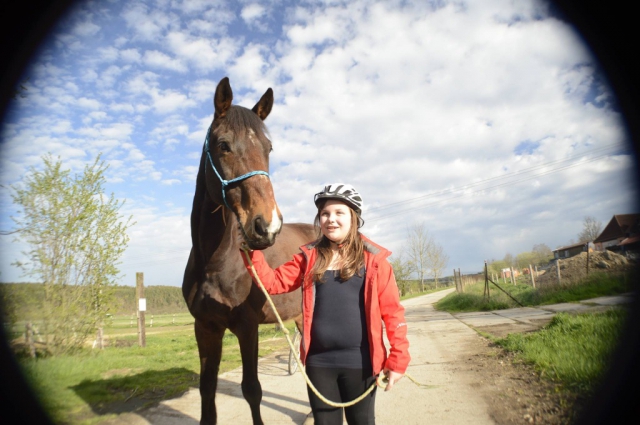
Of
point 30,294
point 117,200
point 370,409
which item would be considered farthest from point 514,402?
point 117,200

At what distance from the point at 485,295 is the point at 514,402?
14336mm

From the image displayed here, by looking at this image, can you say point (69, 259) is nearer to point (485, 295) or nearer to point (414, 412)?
point (414, 412)

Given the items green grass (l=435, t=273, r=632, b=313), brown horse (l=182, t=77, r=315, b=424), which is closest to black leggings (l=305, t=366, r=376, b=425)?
brown horse (l=182, t=77, r=315, b=424)

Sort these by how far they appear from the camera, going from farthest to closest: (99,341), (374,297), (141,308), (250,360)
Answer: (141,308) → (99,341) → (250,360) → (374,297)

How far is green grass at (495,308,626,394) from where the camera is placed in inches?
131

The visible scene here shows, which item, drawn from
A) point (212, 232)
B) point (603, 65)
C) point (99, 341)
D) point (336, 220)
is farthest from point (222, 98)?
point (99, 341)

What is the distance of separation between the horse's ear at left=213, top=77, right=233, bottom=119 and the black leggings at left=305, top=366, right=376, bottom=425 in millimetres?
2117

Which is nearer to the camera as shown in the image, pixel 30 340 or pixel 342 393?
pixel 342 393

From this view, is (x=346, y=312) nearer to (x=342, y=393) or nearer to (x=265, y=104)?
(x=342, y=393)

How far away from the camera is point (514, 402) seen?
338cm

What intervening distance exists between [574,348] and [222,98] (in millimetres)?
4852

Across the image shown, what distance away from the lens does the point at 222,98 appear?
2.89 m

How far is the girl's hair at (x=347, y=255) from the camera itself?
2.19 meters

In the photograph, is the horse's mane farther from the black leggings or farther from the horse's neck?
the black leggings
